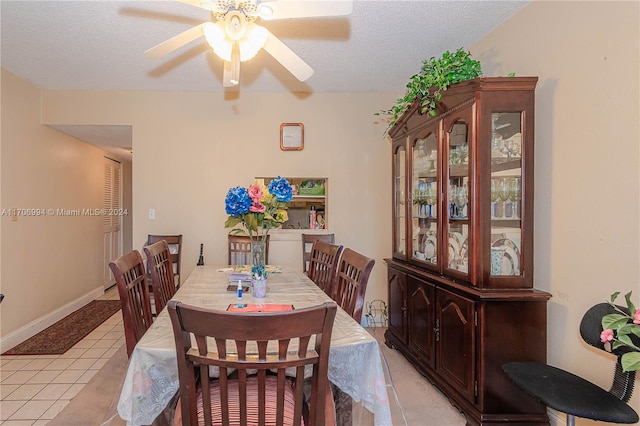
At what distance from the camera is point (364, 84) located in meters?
3.46

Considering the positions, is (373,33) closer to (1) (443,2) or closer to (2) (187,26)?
(1) (443,2)

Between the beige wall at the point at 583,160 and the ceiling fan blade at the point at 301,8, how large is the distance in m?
1.23

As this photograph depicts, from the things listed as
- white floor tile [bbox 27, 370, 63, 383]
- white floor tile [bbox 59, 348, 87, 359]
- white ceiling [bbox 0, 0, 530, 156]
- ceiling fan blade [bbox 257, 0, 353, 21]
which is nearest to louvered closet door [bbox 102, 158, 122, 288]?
white ceiling [bbox 0, 0, 530, 156]

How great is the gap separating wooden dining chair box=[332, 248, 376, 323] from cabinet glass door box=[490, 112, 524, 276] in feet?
2.65

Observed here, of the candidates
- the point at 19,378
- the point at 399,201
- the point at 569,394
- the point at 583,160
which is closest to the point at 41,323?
the point at 19,378

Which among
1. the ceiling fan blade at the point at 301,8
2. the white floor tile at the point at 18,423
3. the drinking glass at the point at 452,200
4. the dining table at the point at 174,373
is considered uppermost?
the ceiling fan blade at the point at 301,8

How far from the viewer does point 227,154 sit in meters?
3.68

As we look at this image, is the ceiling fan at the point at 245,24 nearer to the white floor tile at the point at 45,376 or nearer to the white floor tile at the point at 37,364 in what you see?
the white floor tile at the point at 45,376

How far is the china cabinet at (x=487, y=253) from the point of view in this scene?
1891 millimetres

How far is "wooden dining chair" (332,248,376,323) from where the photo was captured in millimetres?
1647

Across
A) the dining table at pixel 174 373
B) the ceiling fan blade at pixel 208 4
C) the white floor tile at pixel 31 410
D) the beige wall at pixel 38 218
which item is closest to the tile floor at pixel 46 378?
the white floor tile at pixel 31 410

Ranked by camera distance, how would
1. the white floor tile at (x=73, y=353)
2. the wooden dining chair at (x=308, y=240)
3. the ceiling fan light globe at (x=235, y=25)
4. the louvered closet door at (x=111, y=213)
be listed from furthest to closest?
the louvered closet door at (x=111, y=213) < the wooden dining chair at (x=308, y=240) < the white floor tile at (x=73, y=353) < the ceiling fan light globe at (x=235, y=25)

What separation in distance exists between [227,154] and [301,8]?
2.31 metres

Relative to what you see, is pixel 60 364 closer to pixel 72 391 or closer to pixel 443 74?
pixel 72 391
